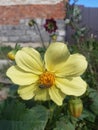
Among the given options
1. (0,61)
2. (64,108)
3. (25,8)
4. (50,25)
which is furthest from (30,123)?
(25,8)

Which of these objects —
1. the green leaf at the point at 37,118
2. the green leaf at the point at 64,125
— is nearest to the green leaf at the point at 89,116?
the green leaf at the point at 64,125

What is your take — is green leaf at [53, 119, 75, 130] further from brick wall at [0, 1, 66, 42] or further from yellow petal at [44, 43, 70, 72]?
brick wall at [0, 1, 66, 42]

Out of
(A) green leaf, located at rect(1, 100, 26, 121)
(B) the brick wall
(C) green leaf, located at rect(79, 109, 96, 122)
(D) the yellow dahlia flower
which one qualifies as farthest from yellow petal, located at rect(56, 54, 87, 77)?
(B) the brick wall

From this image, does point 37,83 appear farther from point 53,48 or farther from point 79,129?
point 79,129

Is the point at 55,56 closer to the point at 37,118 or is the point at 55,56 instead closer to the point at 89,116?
the point at 37,118

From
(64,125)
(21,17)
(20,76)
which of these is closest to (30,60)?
(20,76)

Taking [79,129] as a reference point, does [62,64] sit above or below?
above
